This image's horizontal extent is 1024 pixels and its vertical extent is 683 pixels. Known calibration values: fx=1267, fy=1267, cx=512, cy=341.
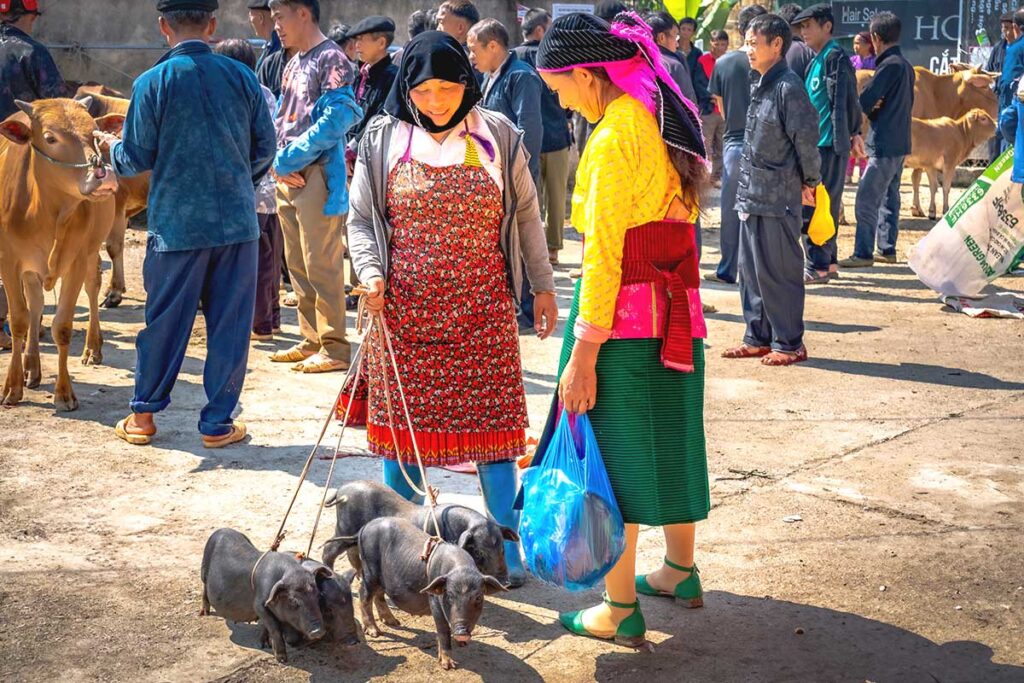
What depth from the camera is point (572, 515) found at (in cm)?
404

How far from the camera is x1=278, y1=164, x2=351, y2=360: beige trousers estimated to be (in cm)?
783

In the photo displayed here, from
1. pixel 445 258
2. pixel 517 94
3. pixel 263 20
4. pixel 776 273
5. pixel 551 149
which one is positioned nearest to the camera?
pixel 445 258

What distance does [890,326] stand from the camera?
9750 mm

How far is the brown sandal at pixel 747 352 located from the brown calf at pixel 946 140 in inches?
278

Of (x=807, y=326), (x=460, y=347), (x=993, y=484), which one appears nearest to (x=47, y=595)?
(x=460, y=347)

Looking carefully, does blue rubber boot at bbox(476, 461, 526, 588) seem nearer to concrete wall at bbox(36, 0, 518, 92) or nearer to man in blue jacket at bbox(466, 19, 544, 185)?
man in blue jacket at bbox(466, 19, 544, 185)

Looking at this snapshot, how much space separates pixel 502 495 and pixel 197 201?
2415 millimetres

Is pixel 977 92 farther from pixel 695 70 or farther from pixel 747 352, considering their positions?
pixel 747 352

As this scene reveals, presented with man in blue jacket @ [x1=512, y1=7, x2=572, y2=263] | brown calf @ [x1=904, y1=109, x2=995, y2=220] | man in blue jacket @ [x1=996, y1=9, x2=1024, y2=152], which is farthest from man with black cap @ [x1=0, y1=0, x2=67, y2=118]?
brown calf @ [x1=904, y1=109, x2=995, y2=220]

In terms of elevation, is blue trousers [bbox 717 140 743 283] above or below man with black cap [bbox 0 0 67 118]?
below

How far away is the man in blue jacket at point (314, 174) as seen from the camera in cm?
744

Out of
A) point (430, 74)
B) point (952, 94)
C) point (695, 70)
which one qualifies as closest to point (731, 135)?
point (695, 70)

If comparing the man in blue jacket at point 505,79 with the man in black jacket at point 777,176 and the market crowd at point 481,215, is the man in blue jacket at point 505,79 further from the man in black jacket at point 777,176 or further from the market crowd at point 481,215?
the man in black jacket at point 777,176

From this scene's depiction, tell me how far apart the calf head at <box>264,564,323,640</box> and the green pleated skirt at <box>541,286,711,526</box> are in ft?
3.39
